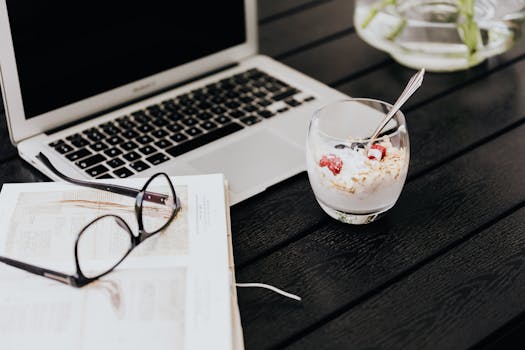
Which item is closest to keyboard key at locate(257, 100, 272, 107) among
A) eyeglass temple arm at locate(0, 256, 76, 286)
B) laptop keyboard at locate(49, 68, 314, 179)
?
laptop keyboard at locate(49, 68, 314, 179)

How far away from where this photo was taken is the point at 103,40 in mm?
1021

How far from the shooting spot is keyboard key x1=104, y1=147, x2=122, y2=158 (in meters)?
0.97

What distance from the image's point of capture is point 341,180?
820mm

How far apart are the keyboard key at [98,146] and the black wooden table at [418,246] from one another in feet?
0.24

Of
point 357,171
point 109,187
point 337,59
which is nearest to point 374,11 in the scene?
point 337,59

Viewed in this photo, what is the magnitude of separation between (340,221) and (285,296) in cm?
14

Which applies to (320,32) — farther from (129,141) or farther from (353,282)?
(353,282)

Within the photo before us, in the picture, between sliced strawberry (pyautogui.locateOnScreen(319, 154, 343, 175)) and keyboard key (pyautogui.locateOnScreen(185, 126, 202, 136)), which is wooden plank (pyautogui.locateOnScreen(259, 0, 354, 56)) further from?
sliced strawberry (pyautogui.locateOnScreen(319, 154, 343, 175))

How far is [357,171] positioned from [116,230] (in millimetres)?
259

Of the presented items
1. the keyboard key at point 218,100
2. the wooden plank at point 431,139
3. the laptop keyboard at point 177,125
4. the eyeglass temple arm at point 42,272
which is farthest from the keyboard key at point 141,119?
the eyeglass temple arm at point 42,272

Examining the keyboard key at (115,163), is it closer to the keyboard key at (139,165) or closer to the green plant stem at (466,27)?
the keyboard key at (139,165)

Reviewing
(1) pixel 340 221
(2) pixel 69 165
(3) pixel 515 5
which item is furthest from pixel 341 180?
(3) pixel 515 5

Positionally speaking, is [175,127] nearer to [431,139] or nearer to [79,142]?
[79,142]

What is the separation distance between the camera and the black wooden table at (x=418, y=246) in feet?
2.43
